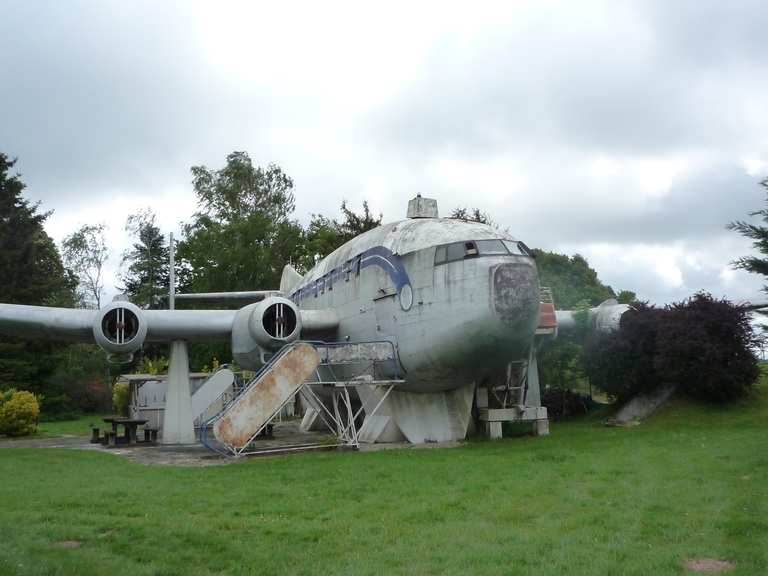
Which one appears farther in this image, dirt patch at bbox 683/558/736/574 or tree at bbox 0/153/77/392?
tree at bbox 0/153/77/392

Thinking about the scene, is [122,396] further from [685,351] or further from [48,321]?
[685,351]

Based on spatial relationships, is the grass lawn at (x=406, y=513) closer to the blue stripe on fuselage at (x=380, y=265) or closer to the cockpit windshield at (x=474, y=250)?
the blue stripe on fuselage at (x=380, y=265)

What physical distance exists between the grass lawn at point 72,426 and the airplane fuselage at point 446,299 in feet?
54.1

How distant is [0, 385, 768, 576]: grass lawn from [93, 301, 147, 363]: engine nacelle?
11.5 feet

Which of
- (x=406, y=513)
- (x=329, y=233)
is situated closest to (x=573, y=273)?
(x=329, y=233)

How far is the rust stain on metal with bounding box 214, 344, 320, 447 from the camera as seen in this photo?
15.7 meters

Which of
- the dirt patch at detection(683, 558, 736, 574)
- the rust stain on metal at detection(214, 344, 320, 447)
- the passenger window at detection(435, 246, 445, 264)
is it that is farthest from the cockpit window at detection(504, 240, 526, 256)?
the dirt patch at detection(683, 558, 736, 574)

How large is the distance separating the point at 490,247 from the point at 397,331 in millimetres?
2933

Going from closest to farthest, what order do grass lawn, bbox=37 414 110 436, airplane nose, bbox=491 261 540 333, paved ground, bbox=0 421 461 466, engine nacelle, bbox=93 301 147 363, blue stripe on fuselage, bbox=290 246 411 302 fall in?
airplane nose, bbox=491 261 540 333
paved ground, bbox=0 421 461 466
blue stripe on fuselage, bbox=290 246 411 302
engine nacelle, bbox=93 301 147 363
grass lawn, bbox=37 414 110 436

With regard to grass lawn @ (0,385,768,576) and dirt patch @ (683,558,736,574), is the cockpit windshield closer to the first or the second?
grass lawn @ (0,385,768,576)

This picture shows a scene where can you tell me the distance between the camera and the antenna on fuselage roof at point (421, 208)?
18.2 m

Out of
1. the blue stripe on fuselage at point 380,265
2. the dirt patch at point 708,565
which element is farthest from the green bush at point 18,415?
the dirt patch at point 708,565

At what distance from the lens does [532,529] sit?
306 inches

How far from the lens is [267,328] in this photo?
18016 mm
